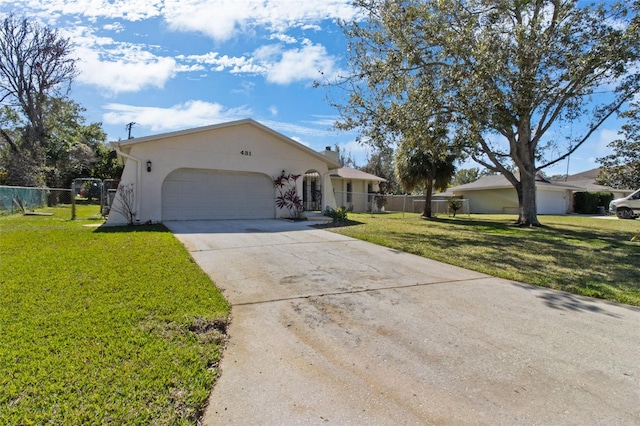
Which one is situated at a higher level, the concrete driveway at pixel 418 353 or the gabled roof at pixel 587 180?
the gabled roof at pixel 587 180

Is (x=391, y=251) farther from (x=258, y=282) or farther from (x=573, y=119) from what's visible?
(x=573, y=119)

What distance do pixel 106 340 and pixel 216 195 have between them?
11668 millimetres

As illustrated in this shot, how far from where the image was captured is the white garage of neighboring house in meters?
12.4

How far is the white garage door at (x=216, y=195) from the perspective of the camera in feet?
44.2

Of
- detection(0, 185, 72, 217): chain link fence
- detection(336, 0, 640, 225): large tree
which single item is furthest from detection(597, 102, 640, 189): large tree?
detection(0, 185, 72, 217): chain link fence

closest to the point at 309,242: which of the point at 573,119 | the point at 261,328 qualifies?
the point at 261,328

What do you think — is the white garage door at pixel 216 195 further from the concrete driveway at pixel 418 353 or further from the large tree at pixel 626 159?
the large tree at pixel 626 159

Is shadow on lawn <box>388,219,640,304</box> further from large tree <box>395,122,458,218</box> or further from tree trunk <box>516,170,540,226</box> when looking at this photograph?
large tree <box>395,122,458,218</box>

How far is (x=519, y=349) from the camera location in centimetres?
324

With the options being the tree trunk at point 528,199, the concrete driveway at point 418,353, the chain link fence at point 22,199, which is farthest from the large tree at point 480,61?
the chain link fence at point 22,199

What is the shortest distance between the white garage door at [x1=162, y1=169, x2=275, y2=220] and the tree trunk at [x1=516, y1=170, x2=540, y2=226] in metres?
11.4

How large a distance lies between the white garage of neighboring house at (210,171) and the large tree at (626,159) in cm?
1505

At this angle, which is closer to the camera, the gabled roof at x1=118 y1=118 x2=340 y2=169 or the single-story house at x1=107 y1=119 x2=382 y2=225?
the gabled roof at x1=118 y1=118 x2=340 y2=169

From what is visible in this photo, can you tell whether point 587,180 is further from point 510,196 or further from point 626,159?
point 626,159
